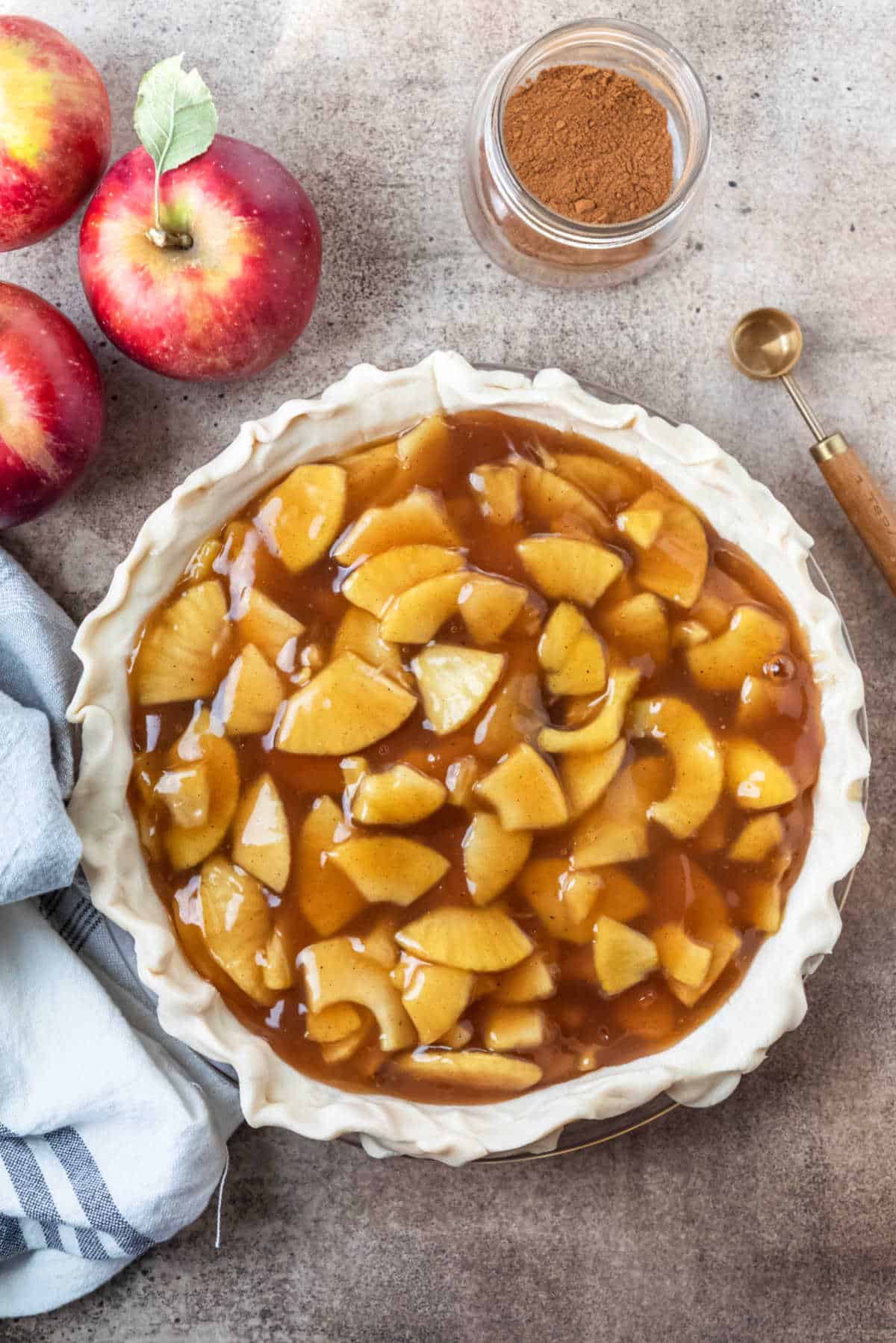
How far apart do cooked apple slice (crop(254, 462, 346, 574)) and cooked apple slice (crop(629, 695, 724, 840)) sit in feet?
1.58

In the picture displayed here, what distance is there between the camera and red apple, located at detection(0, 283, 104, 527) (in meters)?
1.50

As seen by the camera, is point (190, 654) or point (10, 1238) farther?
point (10, 1238)

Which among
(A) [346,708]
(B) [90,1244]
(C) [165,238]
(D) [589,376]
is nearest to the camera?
(A) [346,708]

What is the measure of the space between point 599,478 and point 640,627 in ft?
0.73

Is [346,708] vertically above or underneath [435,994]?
above

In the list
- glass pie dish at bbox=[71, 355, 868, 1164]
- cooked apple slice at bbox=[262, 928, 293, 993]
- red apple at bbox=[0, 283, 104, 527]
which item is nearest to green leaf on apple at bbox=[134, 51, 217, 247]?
red apple at bbox=[0, 283, 104, 527]

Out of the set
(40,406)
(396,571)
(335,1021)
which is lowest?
(335,1021)

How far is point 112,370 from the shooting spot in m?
1.74

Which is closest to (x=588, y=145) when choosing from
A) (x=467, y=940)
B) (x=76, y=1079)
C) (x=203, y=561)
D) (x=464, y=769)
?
(x=203, y=561)

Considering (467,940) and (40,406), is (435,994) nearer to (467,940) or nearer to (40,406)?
(467,940)

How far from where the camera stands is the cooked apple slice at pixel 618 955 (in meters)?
1.42

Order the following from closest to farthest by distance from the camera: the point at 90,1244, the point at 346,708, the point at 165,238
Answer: the point at 346,708 → the point at 165,238 → the point at 90,1244

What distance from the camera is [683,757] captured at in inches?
56.6

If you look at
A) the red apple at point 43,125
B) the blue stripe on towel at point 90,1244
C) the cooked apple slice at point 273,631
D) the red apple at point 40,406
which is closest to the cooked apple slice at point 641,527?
the cooked apple slice at point 273,631
